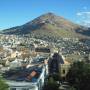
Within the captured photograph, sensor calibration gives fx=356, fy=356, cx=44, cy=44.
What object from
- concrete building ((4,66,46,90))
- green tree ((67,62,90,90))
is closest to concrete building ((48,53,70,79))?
green tree ((67,62,90,90))

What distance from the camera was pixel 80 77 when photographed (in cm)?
4900

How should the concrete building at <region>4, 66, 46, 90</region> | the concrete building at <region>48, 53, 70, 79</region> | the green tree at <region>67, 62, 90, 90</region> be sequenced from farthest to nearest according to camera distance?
the concrete building at <region>48, 53, 70, 79</region> → the green tree at <region>67, 62, 90, 90</region> → the concrete building at <region>4, 66, 46, 90</region>

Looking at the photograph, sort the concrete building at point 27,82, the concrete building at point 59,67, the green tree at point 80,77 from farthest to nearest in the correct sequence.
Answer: the concrete building at point 59,67 → the green tree at point 80,77 → the concrete building at point 27,82

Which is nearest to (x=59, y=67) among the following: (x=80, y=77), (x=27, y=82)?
(x=80, y=77)

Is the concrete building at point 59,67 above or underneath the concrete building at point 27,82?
above

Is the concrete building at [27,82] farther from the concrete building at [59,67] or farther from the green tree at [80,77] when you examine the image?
the concrete building at [59,67]

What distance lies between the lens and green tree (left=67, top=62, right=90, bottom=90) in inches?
1796

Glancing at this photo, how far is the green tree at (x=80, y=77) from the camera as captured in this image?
150 feet

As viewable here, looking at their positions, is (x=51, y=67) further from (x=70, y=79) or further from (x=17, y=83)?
(x=17, y=83)

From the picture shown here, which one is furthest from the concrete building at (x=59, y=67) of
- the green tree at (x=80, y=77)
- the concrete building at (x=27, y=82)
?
the concrete building at (x=27, y=82)

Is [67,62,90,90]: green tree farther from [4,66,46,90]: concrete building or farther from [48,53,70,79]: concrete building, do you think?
[4,66,46,90]: concrete building

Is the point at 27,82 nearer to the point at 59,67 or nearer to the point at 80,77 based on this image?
the point at 80,77

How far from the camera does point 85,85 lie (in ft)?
150

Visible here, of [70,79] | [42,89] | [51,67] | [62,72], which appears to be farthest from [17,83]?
[51,67]
